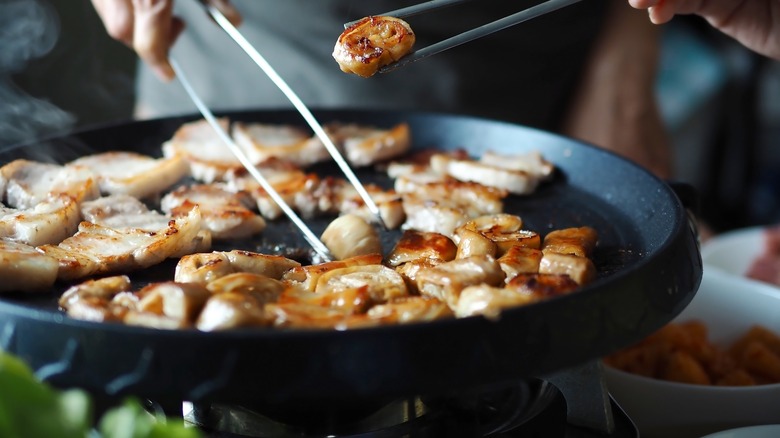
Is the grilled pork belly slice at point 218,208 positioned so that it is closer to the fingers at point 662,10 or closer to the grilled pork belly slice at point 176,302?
the grilled pork belly slice at point 176,302

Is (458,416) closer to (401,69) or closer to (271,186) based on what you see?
(271,186)

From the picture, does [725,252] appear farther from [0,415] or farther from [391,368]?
[0,415]

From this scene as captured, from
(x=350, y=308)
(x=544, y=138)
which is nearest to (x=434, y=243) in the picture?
(x=350, y=308)

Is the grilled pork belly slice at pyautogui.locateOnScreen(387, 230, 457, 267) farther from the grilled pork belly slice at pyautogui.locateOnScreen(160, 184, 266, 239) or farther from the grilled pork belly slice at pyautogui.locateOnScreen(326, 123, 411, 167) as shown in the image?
the grilled pork belly slice at pyautogui.locateOnScreen(326, 123, 411, 167)

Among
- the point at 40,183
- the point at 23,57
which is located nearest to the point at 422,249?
the point at 40,183

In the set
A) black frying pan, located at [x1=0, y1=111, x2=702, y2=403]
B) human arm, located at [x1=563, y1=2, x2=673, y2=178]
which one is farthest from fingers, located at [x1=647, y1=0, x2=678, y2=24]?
human arm, located at [x1=563, y1=2, x2=673, y2=178]

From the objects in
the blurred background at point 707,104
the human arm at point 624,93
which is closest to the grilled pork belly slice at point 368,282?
the human arm at point 624,93
